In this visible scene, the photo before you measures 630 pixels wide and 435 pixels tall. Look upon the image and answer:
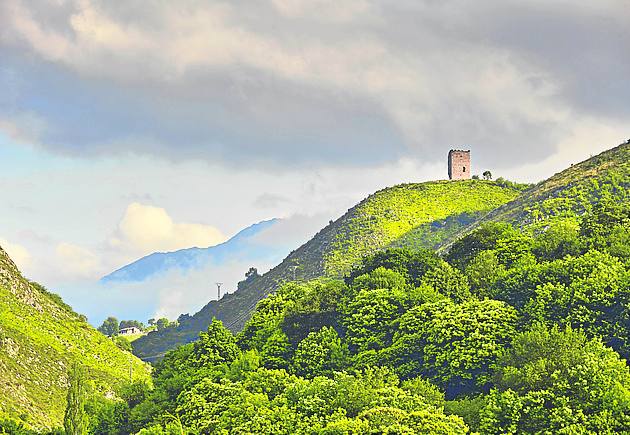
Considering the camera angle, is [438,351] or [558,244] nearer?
[438,351]

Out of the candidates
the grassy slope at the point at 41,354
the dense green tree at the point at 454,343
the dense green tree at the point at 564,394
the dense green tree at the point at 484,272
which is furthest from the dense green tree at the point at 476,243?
the grassy slope at the point at 41,354

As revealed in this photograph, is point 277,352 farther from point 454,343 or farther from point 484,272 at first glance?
point 484,272

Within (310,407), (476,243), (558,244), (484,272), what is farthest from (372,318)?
(558,244)

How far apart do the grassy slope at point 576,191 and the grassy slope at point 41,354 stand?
73568 millimetres

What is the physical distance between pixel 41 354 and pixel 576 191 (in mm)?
98075

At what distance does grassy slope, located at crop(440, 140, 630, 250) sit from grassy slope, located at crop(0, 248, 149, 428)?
73568 mm

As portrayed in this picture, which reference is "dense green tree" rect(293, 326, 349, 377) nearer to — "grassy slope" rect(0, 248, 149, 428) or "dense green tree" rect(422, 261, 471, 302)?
"dense green tree" rect(422, 261, 471, 302)

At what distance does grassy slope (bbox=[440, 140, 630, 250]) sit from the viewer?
160m

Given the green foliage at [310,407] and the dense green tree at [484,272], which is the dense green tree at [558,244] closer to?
the dense green tree at [484,272]

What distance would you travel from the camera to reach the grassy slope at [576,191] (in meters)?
160

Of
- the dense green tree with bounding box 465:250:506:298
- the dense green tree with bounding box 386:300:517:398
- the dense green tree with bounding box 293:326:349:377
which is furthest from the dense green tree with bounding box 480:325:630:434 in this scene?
the dense green tree with bounding box 465:250:506:298

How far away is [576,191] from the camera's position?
551 feet

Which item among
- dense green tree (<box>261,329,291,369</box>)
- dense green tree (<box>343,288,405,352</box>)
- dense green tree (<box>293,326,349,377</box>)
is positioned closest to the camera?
dense green tree (<box>293,326,349,377</box>)

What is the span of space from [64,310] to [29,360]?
46107mm
